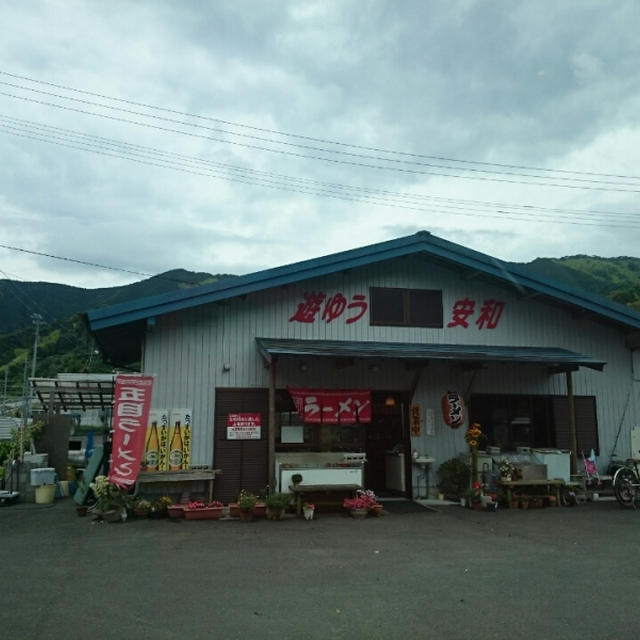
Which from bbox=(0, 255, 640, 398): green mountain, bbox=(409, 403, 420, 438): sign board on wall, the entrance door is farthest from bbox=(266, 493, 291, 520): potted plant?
bbox=(0, 255, 640, 398): green mountain

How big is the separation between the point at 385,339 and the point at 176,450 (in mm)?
4730

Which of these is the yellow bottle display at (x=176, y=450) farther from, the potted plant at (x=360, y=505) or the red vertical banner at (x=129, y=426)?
the potted plant at (x=360, y=505)

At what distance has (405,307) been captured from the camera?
43.7 feet

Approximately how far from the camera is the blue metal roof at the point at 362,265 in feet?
36.6

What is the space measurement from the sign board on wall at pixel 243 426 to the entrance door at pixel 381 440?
2904mm

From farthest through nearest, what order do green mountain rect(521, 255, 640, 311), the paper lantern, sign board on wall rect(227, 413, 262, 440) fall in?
green mountain rect(521, 255, 640, 311)
the paper lantern
sign board on wall rect(227, 413, 262, 440)

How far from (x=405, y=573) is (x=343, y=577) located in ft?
2.36

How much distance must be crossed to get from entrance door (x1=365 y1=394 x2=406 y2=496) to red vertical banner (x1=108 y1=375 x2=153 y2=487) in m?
5.17

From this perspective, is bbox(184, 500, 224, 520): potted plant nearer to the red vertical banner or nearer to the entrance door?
the red vertical banner

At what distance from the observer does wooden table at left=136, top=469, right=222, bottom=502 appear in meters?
10.9

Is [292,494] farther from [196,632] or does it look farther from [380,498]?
[196,632]

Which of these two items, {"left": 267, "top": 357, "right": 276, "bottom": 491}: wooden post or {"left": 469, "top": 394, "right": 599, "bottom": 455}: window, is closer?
{"left": 267, "top": 357, "right": 276, "bottom": 491}: wooden post

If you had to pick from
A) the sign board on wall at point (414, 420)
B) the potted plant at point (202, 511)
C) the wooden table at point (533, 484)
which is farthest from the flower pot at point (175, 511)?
the wooden table at point (533, 484)

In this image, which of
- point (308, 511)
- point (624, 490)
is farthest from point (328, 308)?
point (624, 490)
